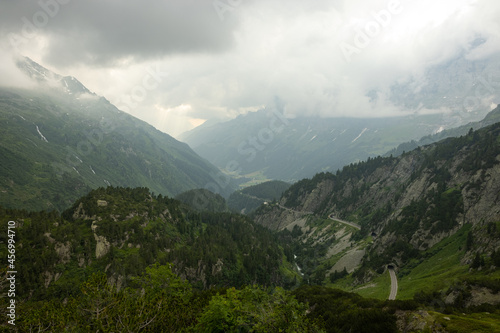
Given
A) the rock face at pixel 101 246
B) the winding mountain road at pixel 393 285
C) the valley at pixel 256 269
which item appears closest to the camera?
the valley at pixel 256 269

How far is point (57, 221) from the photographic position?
121m

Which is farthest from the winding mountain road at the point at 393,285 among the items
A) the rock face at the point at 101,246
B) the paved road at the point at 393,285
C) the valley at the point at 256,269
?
the rock face at the point at 101,246

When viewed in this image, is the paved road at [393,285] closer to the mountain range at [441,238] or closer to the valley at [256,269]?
the valley at [256,269]

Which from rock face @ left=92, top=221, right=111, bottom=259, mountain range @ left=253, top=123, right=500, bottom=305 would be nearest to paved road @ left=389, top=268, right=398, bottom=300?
mountain range @ left=253, top=123, right=500, bottom=305

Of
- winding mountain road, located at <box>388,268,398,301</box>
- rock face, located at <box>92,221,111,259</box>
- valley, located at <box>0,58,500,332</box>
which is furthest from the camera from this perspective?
rock face, located at <box>92,221,111,259</box>

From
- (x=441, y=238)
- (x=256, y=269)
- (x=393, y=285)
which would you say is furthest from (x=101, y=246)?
(x=441, y=238)

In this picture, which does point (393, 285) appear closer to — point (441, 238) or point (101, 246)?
point (441, 238)

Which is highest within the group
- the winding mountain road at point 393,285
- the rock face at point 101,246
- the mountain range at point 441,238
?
the rock face at point 101,246

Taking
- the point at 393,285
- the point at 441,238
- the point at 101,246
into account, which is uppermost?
the point at 101,246

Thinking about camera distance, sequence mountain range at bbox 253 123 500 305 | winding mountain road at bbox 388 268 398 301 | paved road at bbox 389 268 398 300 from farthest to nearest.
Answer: paved road at bbox 389 268 398 300 → winding mountain road at bbox 388 268 398 301 → mountain range at bbox 253 123 500 305

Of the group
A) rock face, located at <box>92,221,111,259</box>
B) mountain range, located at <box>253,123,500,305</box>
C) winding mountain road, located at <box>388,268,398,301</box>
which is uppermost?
rock face, located at <box>92,221,111,259</box>

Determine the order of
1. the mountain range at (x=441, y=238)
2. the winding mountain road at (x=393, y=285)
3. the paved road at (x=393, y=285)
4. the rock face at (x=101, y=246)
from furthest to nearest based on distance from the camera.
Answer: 1. the rock face at (x=101, y=246)
2. the paved road at (x=393, y=285)
3. the winding mountain road at (x=393, y=285)
4. the mountain range at (x=441, y=238)

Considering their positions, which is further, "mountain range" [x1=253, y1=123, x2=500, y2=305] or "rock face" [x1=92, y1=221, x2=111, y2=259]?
"rock face" [x1=92, y1=221, x2=111, y2=259]

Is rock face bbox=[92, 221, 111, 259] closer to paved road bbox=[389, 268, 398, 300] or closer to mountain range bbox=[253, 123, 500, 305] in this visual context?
mountain range bbox=[253, 123, 500, 305]
